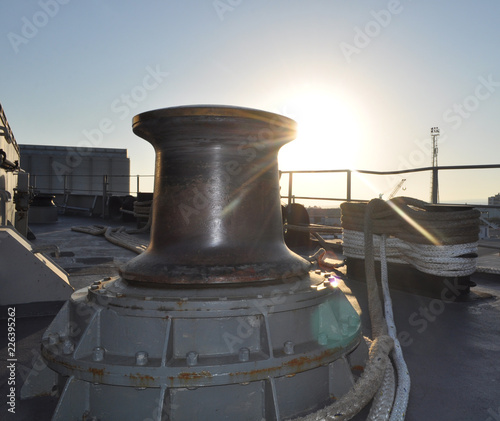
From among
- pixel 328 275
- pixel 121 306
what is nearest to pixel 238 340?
pixel 121 306

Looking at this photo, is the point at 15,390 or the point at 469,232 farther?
the point at 469,232

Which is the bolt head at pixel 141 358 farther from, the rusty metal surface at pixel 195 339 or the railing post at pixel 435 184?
the railing post at pixel 435 184

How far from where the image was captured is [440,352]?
183 centimetres

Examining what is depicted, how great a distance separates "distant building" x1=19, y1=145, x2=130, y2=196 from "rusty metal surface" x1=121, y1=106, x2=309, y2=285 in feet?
66.2

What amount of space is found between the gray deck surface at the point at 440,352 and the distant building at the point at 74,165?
1955cm

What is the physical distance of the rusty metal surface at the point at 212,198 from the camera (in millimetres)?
1413

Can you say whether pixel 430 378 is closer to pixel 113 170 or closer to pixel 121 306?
pixel 121 306

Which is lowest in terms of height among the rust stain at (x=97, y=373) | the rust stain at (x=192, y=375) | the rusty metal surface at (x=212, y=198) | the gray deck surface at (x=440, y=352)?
the gray deck surface at (x=440, y=352)

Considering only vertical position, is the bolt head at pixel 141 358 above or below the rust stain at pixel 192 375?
above

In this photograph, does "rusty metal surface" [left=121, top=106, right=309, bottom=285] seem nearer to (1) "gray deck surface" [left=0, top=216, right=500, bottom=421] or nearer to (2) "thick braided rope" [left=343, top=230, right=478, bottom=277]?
(1) "gray deck surface" [left=0, top=216, right=500, bottom=421]

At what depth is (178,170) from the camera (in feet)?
4.91

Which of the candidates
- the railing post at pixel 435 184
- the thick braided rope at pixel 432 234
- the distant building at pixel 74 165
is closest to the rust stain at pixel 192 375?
the thick braided rope at pixel 432 234

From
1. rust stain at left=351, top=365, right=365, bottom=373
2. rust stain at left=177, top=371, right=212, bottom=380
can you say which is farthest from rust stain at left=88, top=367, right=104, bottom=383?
rust stain at left=351, top=365, right=365, bottom=373

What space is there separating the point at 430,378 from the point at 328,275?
525 millimetres
